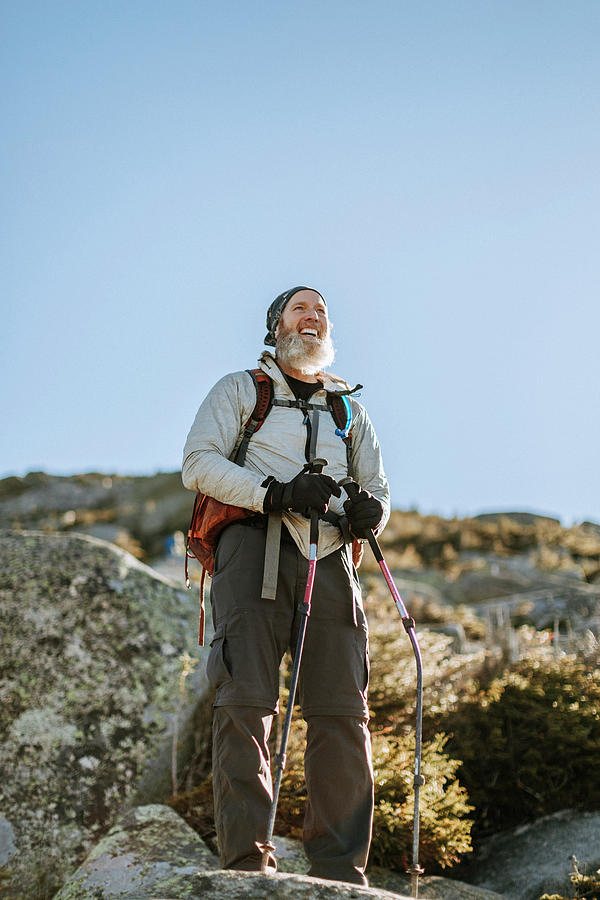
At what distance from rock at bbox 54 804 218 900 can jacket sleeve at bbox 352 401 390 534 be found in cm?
204

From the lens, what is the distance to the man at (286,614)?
337cm

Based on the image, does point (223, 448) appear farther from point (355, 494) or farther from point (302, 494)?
point (355, 494)

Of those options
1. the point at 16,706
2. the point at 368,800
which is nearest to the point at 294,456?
the point at 368,800

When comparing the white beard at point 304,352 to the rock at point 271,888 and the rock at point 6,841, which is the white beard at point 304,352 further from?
the rock at point 6,841

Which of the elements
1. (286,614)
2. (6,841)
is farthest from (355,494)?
(6,841)

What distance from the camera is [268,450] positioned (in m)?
4.10

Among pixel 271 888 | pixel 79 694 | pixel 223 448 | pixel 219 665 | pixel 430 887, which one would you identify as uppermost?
pixel 223 448

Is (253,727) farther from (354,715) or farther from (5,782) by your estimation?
(5,782)

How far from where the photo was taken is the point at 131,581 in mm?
5867

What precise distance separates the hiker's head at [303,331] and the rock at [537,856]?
3063mm

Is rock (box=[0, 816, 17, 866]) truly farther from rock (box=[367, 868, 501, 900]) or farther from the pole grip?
the pole grip

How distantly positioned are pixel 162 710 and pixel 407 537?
614 inches

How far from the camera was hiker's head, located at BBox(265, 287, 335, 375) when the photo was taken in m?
4.39

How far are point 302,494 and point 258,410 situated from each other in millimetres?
Result: 709
